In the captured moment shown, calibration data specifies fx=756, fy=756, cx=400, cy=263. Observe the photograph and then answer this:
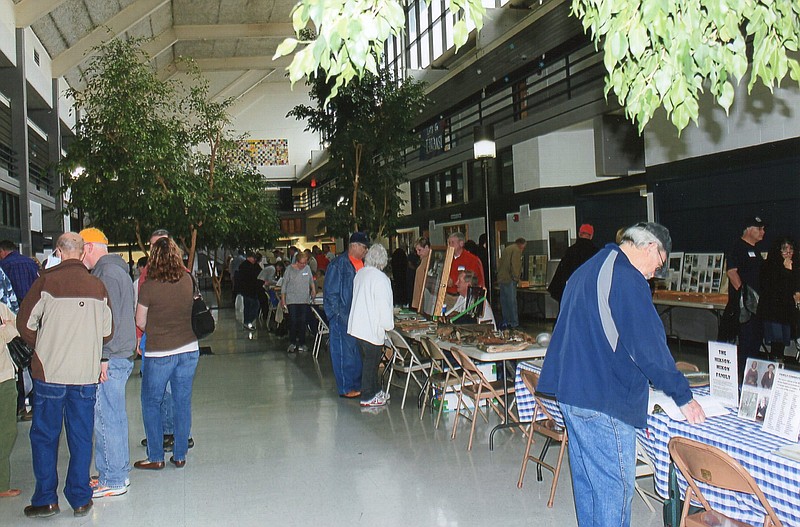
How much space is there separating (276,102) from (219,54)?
1043cm

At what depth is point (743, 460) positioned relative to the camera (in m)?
3.09

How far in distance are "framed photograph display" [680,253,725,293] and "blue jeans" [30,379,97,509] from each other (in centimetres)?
783

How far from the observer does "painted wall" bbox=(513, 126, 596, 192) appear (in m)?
14.6

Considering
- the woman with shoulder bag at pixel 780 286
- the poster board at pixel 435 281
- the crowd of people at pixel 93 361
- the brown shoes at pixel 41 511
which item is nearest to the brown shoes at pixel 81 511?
the crowd of people at pixel 93 361

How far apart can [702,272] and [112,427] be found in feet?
25.8

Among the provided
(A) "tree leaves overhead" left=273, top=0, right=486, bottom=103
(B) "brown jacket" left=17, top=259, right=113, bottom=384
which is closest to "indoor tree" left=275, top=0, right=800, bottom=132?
(A) "tree leaves overhead" left=273, top=0, right=486, bottom=103

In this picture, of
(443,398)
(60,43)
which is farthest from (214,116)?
(60,43)

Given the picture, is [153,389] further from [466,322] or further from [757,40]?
[757,40]

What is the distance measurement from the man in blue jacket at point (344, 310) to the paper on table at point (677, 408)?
14.0 ft

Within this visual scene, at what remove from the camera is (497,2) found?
16.9 m

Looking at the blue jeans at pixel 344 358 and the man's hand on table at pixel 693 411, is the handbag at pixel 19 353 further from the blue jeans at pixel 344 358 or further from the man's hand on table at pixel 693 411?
the man's hand on table at pixel 693 411

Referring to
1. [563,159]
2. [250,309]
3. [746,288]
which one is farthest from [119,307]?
[563,159]

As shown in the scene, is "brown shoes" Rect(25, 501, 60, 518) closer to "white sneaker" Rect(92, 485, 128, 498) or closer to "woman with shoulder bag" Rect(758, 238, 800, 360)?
"white sneaker" Rect(92, 485, 128, 498)

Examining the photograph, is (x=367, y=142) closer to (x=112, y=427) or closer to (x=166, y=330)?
(x=166, y=330)
